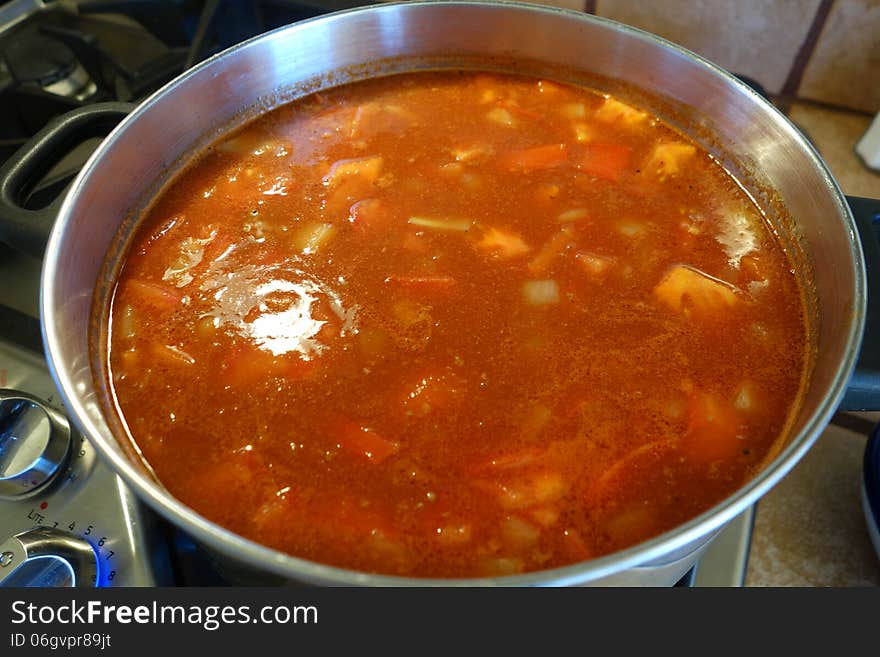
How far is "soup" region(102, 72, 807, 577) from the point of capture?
104cm

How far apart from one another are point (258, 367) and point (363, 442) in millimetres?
226

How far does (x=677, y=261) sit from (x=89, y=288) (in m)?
1.05

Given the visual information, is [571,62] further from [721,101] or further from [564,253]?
[564,253]

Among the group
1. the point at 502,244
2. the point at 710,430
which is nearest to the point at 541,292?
the point at 502,244

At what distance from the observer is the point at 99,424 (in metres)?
0.97

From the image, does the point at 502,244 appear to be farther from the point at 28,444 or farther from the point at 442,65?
the point at 28,444

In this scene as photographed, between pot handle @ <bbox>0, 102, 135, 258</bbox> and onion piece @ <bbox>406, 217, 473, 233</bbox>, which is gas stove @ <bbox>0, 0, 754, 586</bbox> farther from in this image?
onion piece @ <bbox>406, 217, 473, 233</bbox>

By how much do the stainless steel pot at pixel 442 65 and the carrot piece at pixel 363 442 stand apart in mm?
268

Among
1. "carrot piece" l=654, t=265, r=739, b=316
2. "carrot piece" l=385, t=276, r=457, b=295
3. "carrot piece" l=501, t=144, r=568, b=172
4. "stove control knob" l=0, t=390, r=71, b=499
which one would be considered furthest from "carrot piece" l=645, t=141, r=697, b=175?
"stove control knob" l=0, t=390, r=71, b=499

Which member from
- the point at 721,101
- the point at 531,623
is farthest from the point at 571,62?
the point at 531,623

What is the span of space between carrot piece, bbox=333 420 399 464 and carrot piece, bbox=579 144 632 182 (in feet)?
2.35

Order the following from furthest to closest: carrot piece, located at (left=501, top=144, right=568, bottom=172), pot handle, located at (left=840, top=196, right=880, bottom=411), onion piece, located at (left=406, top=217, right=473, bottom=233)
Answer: carrot piece, located at (left=501, top=144, right=568, bottom=172), onion piece, located at (left=406, top=217, right=473, bottom=233), pot handle, located at (left=840, top=196, right=880, bottom=411)

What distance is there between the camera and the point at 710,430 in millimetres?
1105

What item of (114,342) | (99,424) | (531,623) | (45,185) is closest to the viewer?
(531,623)
